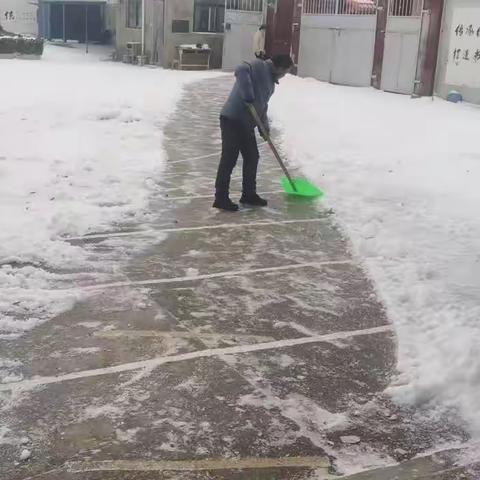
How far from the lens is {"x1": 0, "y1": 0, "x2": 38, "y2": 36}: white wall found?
1390 inches

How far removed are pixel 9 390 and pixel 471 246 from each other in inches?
157

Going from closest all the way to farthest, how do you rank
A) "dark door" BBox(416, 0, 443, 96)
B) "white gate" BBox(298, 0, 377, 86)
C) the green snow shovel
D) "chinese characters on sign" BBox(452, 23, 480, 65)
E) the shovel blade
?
the green snow shovel, the shovel blade, "chinese characters on sign" BBox(452, 23, 480, 65), "dark door" BBox(416, 0, 443, 96), "white gate" BBox(298, 0, 377, 86)

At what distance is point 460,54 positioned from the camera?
17172mm

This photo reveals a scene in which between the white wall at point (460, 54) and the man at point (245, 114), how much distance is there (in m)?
10.9

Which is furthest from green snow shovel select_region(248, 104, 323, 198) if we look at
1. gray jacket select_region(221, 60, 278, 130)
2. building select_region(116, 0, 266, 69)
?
building select_region(116, 0, 266, 69)

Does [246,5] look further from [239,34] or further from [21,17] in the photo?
[21,17]

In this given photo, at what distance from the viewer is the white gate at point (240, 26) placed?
26000 mm

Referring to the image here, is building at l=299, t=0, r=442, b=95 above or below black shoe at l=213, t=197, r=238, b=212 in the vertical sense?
above

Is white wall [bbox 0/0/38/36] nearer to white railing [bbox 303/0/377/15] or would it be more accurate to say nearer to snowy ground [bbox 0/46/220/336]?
white railing [bbox 303/0/377/15]

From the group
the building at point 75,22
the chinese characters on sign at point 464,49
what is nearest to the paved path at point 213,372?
the chinese characters on sign at point 464,49

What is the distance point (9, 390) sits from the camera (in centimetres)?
360

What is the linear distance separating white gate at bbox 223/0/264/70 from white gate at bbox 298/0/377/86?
2.89 metres

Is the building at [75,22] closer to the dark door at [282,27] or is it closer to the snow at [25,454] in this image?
A: the dark door at [282,27]

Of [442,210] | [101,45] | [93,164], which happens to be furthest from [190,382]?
[101,45]
